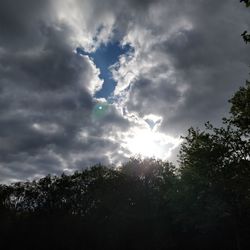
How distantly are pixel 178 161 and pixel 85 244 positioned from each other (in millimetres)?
25846

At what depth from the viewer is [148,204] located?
2771 inches

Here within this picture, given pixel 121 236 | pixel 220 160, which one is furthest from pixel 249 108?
pixel 121 236

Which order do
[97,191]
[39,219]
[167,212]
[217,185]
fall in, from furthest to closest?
[97,191]
[39,219]
[167,212]
[217,185]

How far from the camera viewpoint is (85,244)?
62688 millimetres

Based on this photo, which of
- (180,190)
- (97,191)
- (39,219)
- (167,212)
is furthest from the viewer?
(97,191)

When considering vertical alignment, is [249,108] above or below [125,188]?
below

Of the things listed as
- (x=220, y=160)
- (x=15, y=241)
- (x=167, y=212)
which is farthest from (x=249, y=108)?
(x=15, y=241)

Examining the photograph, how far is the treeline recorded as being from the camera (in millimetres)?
41469

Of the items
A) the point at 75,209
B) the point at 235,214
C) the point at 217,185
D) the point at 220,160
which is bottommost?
the point at 235,214

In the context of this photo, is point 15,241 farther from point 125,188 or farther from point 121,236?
point 125,188

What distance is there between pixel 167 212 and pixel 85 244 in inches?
604

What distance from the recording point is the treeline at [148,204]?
41.5 meters

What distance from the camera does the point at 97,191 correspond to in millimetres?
72312

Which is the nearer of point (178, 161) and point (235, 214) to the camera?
point (235, 214)
